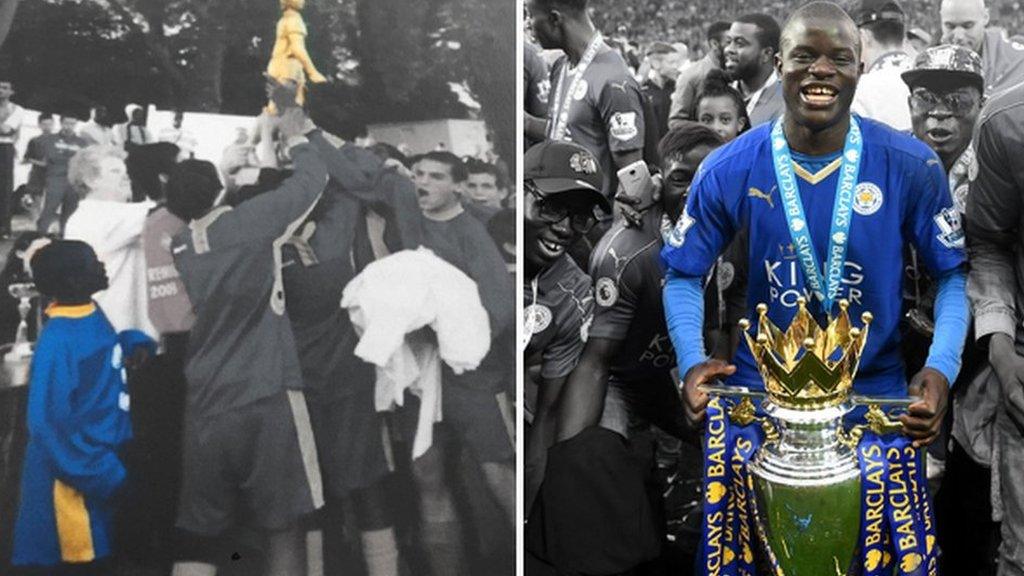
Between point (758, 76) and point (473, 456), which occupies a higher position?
point (758, 76)

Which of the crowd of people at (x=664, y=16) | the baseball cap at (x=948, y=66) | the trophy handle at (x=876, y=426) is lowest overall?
the trophy handle at (x=876, y=426)

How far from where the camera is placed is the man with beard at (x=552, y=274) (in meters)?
3.50

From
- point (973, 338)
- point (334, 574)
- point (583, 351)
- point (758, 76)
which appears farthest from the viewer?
point (758, 76)

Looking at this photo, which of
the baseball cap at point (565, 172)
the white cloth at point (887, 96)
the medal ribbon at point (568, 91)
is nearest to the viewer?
the baseball cap at point (565, 172)

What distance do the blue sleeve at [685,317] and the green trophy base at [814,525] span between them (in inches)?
15.4

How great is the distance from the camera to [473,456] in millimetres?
3201

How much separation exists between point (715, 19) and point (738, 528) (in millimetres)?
2567

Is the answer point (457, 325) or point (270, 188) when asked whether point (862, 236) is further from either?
point (270, 188)

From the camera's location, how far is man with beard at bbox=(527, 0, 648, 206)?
14.6ft

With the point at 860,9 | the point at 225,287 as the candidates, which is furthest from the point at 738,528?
the point at 860,9

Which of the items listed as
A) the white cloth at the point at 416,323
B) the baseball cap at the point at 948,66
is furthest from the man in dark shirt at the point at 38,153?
the baseball cap at the point at 948,66

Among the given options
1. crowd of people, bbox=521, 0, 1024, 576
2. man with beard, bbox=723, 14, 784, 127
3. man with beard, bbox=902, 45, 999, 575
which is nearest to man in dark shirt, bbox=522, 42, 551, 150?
crowd of people, bbox=521, 0, 1024, 576

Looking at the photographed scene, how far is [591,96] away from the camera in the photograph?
4.52 metres

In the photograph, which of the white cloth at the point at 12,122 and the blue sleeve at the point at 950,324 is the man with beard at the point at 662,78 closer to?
the blue sleeve at the point at 950,324
